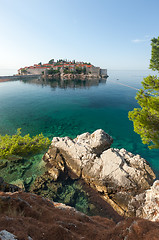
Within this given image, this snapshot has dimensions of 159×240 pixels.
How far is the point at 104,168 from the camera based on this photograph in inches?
707

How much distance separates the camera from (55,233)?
567cm

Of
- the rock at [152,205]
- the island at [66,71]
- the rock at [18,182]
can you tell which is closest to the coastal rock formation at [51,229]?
the rock at [152,205]

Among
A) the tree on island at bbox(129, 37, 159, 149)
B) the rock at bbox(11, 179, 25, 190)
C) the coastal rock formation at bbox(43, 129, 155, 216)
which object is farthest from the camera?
the rock at bbox(11, 179, 25, 190)

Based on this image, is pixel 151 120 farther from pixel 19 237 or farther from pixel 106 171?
pixel 19 237

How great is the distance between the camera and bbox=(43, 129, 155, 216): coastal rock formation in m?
15.6

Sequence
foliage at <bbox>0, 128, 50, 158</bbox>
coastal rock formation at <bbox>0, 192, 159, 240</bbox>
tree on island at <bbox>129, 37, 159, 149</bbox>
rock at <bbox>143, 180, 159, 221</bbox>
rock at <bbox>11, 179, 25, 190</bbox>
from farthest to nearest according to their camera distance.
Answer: foliage at <bbox>0, 128, 50, 158</bbox>
rock at <bbox>11, 179, 25, 190</bbox>
tree on island at <bbox>129, 37, 159, 149</bbox>
rock at <bbox>143, 180, 159, 221</bbox>
coastal rock formation at <bbox>0, 192, 159, 240</bbox>

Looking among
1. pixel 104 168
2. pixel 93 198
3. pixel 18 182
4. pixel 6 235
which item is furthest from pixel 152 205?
pixel 18 182

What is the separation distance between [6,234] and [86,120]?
40.4m

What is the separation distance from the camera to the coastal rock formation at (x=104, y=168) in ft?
51.3

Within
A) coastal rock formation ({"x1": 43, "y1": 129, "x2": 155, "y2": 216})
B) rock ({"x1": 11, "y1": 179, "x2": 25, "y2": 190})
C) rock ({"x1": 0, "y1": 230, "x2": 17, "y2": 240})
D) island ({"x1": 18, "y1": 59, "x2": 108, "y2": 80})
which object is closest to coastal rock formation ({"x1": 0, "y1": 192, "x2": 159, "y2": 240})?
rock ({"x1": 0, "y1": 230, "x2": 17, "y2": 240})

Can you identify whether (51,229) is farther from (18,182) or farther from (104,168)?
(18,182)

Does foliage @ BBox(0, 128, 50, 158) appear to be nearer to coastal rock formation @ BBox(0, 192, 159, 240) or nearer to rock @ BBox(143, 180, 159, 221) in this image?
coastal rock formation @ BBox(0, 192, 159, 240)

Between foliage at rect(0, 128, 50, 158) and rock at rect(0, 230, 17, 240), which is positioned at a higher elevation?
rock at rect(0, 230, 17, 240)

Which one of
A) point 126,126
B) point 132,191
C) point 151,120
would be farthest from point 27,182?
point 126,126
